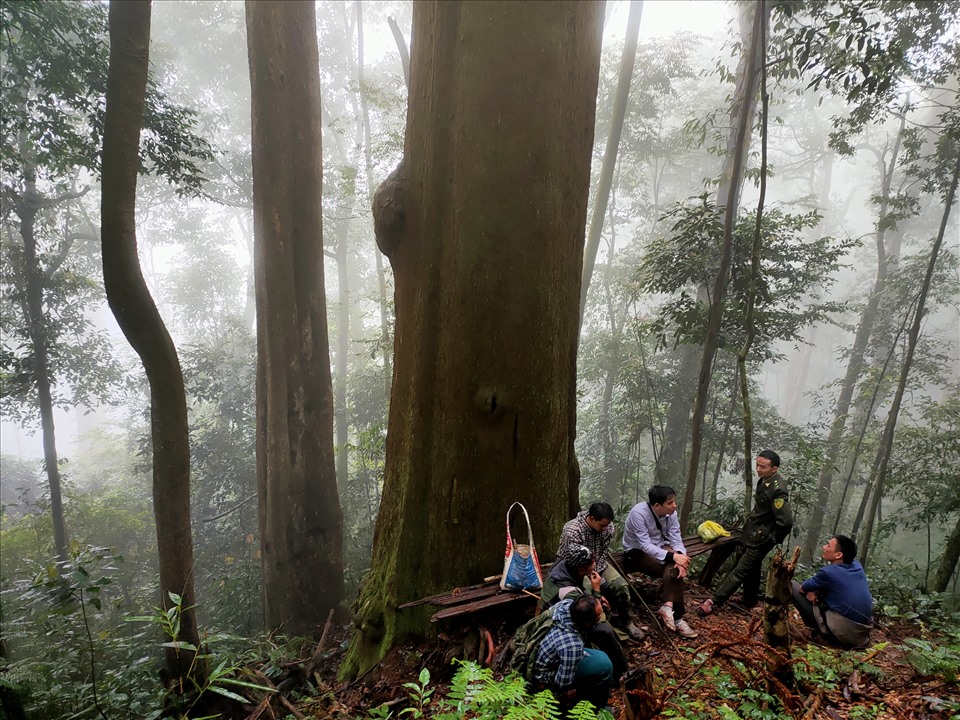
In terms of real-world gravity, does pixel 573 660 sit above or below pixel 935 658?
above

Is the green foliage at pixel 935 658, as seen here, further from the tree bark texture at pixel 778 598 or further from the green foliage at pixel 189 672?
the green foliage at pixel 189 672

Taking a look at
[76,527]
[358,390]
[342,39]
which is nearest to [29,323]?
[76,527]

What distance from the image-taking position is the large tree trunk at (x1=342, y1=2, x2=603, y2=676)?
3566 mm

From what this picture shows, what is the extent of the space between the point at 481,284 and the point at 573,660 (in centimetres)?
228

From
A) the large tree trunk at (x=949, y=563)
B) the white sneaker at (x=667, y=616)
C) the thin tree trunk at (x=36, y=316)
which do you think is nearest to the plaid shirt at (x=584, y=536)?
the white sneaker at (x=667, y=616)

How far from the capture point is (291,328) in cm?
629

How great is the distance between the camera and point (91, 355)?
13312 mm

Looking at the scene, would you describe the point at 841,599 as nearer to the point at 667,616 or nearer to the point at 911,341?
the point at 667,616

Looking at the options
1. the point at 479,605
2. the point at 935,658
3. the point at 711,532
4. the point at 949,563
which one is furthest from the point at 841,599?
the point at 949,563

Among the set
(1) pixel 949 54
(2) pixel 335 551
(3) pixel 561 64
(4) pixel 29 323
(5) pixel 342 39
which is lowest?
(2) pixel 335 551

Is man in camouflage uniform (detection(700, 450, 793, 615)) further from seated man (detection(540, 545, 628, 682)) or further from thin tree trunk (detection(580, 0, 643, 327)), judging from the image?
thin tree trunk (detection(580, 0, 643, 327))

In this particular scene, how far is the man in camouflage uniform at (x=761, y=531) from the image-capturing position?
4512 millimetres

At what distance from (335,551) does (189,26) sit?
78.8 feet

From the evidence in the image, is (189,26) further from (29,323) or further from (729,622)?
(729,622)
